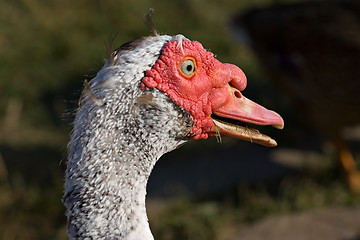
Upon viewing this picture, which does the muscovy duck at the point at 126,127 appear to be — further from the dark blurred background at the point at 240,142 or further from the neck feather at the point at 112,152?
the dark blurred background at the point at 240,142

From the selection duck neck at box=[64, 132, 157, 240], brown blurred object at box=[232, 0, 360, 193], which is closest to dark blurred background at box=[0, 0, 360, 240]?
brown blurred object at box=[232, 0, 360, 193]

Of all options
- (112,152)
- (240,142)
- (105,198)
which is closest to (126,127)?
(112,152)

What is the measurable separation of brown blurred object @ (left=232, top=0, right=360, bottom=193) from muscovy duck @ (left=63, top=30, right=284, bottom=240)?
2737 millimetres

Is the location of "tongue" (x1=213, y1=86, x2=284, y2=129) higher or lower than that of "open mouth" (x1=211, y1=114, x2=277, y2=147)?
higher

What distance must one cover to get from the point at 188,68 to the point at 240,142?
400 cm

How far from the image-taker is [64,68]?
22.9ft

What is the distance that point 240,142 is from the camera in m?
5.78

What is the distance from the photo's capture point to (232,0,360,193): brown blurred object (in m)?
4.33

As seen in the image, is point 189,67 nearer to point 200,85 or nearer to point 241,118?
point 200,85

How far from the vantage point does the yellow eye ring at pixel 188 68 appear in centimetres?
184

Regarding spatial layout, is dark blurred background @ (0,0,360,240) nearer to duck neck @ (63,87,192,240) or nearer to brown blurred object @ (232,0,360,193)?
brown blurred object @ (232,0,360,193)

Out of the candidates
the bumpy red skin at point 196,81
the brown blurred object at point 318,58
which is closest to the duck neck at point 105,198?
the bumpy red skin at point 196,81

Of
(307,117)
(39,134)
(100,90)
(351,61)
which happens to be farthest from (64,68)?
(100,90)

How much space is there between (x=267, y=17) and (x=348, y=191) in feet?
5.70
